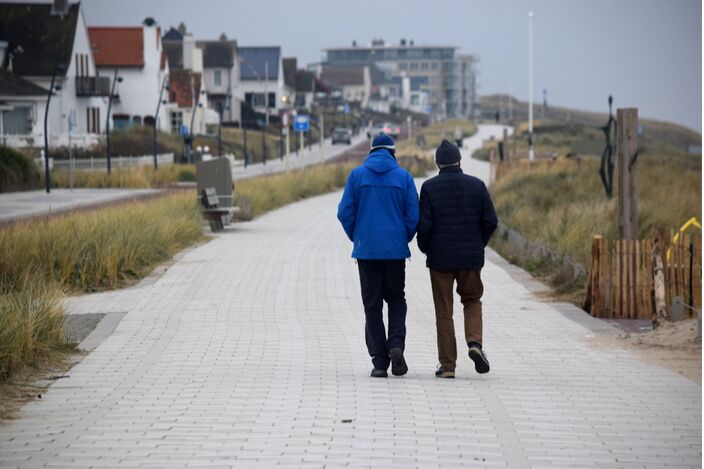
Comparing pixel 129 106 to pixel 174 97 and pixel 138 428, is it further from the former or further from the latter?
pixel 138 428

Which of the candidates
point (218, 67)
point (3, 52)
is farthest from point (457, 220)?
point (218, 67)

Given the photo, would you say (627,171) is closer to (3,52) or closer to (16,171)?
(16,171)

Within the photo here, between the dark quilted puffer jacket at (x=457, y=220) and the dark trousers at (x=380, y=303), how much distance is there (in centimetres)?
35

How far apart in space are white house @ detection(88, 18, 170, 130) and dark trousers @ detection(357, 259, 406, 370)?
263 feet

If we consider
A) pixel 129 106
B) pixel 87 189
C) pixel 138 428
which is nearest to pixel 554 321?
pixel 138 428

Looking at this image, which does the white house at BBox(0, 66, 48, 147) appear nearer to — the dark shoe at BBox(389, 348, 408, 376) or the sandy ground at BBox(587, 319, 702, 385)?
the sandy ground at BBox(587, 319, 702, 385)

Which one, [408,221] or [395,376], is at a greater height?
[408,221]

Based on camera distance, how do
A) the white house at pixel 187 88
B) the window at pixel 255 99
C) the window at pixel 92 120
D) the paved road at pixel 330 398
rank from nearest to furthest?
1. the paved road at pixel 330 398
2. the window at pixel 92 120
3. the white house at pixel 187 88
4. the window at pixel 255 99

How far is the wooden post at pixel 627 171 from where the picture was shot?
17922mm

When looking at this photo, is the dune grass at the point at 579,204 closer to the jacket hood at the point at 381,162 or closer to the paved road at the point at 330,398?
the paved road at the point at 330,398

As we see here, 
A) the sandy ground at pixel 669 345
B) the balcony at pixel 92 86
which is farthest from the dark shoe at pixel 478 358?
the balcony at pixel 92 86

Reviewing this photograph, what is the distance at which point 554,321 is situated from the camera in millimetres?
14805

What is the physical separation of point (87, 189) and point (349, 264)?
3057cm

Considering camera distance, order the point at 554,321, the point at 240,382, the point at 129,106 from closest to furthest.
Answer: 1. the point at 240,382
2. the point at 554,321
3. the point at 129,106
